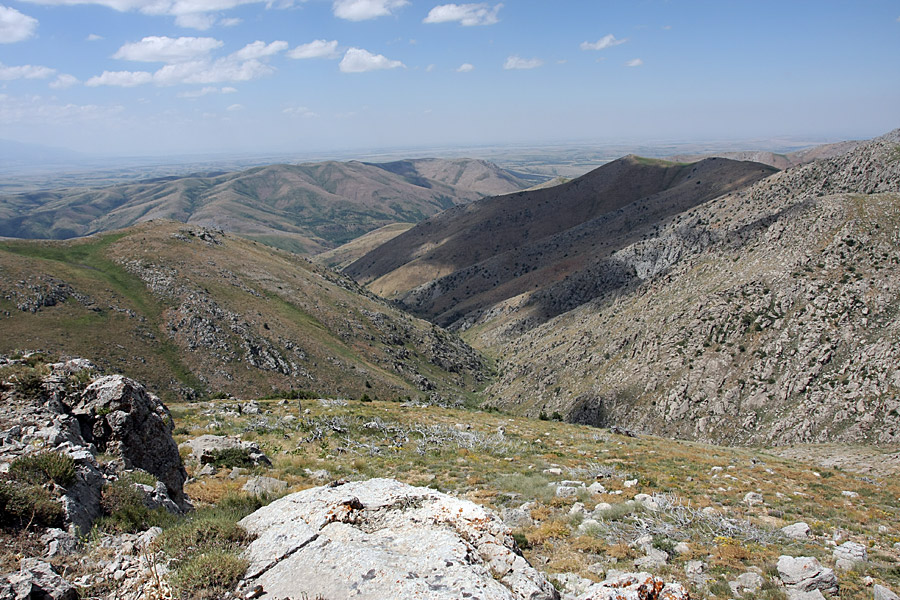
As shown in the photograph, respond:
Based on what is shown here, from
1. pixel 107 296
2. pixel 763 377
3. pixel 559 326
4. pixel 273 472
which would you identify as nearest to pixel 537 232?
pixel 559 326

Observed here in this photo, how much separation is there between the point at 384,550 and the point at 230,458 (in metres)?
11.5

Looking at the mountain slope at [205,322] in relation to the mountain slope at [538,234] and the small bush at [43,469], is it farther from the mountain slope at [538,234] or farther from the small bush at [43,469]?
the small bush at [43,469]

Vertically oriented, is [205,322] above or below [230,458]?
below

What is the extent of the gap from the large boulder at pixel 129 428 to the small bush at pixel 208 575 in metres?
5.23

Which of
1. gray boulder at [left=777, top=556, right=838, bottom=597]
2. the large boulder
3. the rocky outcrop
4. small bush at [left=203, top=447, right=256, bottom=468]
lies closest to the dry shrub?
gray boulder at [left=777, top=556, right=838, bottom=597]

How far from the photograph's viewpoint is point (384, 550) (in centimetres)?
714

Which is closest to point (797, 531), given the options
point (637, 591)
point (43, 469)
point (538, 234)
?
point (637, 591)

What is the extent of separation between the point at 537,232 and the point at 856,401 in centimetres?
12416

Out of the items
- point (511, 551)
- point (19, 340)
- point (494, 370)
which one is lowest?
point (494, 370)

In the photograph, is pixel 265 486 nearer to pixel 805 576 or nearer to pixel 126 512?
pixel 126 512

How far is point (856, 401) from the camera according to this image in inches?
1391

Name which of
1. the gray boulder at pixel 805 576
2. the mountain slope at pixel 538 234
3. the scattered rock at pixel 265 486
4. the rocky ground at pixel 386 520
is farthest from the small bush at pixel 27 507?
the mountain slope at pixel 538 234

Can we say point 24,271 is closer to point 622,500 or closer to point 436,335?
point 436,335

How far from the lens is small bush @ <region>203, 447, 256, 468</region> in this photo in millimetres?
15742
